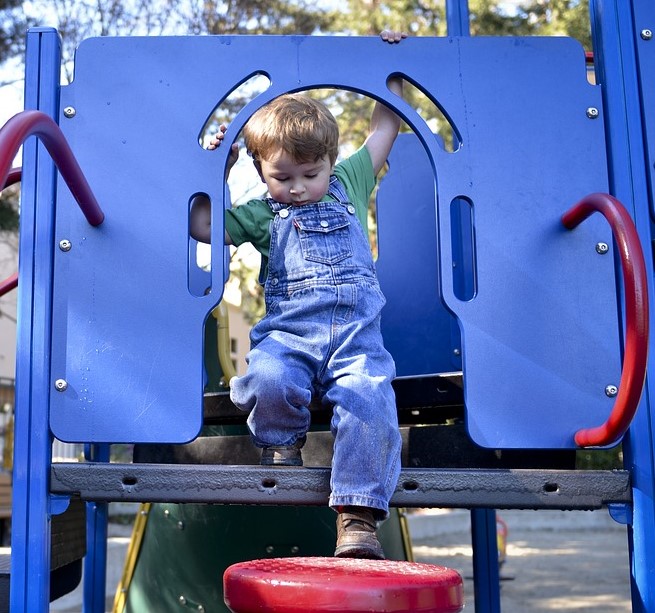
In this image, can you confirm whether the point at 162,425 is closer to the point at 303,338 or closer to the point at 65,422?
the point at 65,422

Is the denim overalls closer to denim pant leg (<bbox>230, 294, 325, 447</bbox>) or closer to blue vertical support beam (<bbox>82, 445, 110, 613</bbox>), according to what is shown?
denim pant leg (<bbox>230, 294, 325, 447</bbox>)

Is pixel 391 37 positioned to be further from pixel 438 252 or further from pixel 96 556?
pixel 96 556

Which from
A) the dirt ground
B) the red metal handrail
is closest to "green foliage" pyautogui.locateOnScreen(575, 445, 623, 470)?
the dirt ground

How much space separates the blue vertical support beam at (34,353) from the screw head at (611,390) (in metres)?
1.09

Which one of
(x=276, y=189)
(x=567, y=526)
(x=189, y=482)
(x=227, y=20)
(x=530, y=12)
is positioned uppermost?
(x=530, y=12)

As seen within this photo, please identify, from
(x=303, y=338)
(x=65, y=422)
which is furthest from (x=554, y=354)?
(x=65, y=422)

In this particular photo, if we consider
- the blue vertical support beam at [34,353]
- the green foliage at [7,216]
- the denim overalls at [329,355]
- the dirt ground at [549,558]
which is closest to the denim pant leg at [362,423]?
the denim overalls at [329,355]

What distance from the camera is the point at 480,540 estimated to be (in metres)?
3.04

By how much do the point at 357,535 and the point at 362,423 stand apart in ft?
0.66

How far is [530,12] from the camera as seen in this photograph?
887cm

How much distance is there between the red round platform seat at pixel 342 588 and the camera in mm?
1403

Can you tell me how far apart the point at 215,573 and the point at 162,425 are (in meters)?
1.58

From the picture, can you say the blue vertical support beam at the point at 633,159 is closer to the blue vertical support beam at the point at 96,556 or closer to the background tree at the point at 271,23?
the blue vertical support beam at the point at 96,556

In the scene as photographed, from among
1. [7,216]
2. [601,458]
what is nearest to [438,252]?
[7,216]
